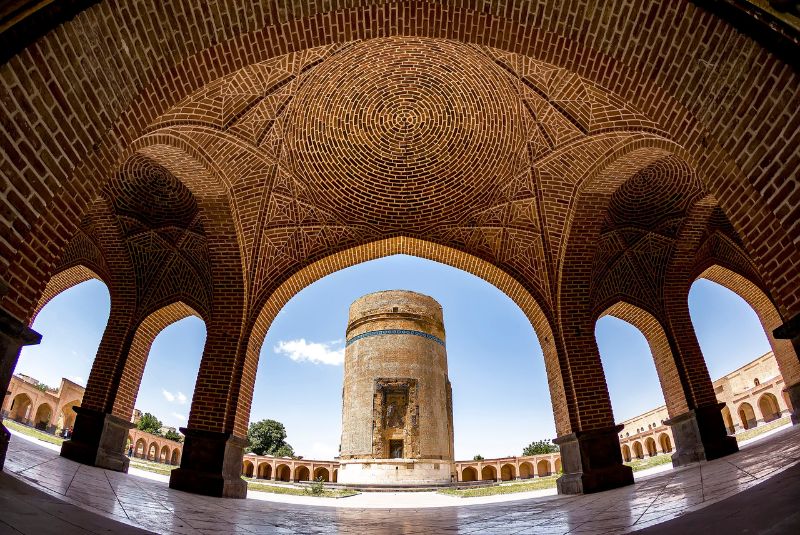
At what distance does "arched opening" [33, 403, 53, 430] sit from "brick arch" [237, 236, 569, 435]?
3375 centimetres

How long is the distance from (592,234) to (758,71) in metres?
5.86

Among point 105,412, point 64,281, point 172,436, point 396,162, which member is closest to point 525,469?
point 396,162

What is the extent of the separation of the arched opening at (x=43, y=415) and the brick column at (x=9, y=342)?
37738mm

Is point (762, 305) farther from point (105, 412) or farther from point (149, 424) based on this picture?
point (149, 424)

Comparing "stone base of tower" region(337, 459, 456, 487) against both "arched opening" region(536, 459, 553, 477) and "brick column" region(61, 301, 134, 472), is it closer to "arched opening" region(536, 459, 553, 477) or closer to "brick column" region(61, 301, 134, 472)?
"brick column" region(61, 301, 134, 472)

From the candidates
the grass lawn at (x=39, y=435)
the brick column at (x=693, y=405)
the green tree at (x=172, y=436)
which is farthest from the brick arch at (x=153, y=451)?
the brick column at (x=693, y=405)

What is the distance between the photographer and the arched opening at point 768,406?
26.4 meters

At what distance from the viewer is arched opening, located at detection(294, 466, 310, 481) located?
31.3 metres

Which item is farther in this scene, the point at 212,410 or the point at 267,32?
the point at 212,410

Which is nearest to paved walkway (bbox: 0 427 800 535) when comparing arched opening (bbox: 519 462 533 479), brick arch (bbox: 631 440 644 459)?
arched opening (bbox: 519 462 533 479)

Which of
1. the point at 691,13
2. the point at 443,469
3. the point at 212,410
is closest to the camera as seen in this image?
the point at 691,13

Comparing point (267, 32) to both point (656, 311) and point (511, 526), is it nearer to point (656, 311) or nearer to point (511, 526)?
point (511, 526)

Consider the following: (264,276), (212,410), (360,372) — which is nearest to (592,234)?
(264,276)

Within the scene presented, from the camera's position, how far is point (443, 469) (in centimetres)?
1669
